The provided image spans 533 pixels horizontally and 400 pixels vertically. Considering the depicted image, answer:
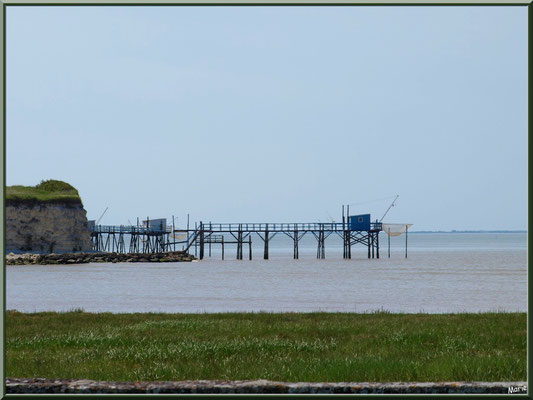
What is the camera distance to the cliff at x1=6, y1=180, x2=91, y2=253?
360 ft

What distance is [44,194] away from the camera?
114125mm

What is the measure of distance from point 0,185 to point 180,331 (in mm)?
11830

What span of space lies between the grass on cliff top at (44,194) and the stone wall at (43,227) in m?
0.70

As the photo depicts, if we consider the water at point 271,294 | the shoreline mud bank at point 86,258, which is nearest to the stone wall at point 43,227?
the shoreline mud bank at point 86,258

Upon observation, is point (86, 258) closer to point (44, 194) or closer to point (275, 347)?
point (44, 194)

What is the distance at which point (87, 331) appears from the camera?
63.4 ft

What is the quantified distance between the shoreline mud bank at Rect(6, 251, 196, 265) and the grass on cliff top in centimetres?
884

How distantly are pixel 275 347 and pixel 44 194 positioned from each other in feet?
342

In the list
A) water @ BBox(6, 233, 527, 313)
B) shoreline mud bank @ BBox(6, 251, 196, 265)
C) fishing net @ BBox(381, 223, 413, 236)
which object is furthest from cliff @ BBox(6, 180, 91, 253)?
fishing net @ BBox(381, 223, 413, 236)

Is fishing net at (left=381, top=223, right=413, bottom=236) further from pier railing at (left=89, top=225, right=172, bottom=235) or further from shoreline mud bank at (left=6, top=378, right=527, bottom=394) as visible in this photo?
shoreline mud bank at (left=6, top=378, right=527, bottom=394)

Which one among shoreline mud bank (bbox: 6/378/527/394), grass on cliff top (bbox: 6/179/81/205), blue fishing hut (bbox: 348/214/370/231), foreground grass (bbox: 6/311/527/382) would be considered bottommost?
foreground grass (bbox: 6/311/527/382)

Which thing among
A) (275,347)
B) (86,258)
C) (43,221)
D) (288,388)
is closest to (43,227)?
(43,221)

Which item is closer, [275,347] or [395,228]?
[275,347]

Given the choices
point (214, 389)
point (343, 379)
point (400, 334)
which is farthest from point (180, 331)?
point (214, 389)
